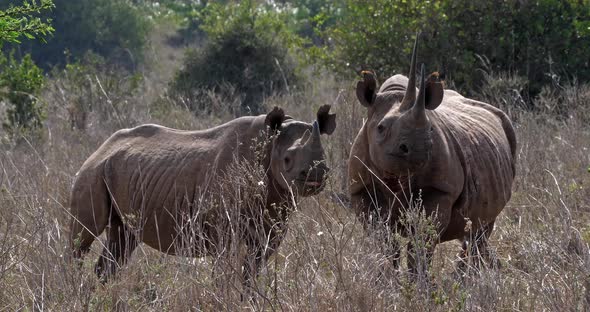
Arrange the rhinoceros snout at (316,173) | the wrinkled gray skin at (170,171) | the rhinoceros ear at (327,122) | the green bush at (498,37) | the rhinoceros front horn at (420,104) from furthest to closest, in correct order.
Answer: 1. the green bush at (498,37)
2. the rhinoceros ear at (327,122)
3. the wrinkled gray skin at (170,171)
4. the rhinoceros snout at (316,173)
5. the rhinoceros front horn at (420,104)

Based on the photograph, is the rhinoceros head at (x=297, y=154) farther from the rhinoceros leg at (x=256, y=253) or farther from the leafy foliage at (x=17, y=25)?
the leafy foliage at (x=17, y=25)

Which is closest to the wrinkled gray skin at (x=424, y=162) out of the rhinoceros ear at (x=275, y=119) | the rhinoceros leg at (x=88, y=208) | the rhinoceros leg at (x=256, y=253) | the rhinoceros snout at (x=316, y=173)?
the rhinoceros snout at (x=316, y=173)

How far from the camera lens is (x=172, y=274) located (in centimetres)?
569

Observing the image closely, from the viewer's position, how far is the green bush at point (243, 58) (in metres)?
18.6

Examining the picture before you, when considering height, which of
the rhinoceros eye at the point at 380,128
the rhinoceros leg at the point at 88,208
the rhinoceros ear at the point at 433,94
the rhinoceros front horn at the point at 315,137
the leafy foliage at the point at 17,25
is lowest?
the rhinoceros leg at the point at 88,208

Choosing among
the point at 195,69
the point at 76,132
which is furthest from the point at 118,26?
the point at 76,132

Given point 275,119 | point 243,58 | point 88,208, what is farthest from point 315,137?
point 243,58

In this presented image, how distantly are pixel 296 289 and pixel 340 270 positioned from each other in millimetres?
259

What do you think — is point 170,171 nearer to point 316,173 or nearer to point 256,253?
point 316,173

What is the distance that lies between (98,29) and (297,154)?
93.7 ft

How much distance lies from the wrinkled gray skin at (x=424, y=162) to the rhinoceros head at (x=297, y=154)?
26 centimetres

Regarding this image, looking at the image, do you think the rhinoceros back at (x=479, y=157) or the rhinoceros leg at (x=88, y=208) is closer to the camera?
the rhinoceros back at (x=479, y=157)

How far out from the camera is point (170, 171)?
7.40 metres

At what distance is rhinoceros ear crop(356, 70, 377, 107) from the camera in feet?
21.9
